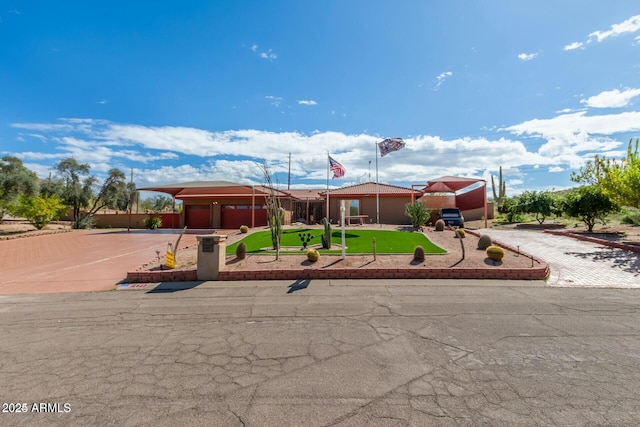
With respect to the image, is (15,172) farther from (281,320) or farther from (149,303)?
(281,320)

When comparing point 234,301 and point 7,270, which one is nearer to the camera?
point 234,301

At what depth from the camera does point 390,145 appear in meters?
24.5

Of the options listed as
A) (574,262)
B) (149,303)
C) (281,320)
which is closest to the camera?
(281,320)

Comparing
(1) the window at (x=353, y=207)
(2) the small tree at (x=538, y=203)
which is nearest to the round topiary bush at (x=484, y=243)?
(1) the window at (x=353, y=207)

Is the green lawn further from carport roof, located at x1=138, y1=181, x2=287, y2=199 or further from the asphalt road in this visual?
carport roof, located at x1=138, y1=181, x2=287, y2=199

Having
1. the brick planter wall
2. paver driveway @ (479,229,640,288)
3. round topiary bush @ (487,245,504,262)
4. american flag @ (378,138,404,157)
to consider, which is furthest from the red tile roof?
the brick planter wall

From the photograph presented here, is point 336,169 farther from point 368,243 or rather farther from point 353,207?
point 368,243

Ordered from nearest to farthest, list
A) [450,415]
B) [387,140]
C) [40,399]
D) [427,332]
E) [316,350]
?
[450,415], [40,399], [316,350], [427,332], [387,140]

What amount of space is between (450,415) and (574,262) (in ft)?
36.1

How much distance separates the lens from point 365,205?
1071 inches

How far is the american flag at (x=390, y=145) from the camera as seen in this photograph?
2442 cm

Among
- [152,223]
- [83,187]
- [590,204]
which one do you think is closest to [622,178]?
[590,204]

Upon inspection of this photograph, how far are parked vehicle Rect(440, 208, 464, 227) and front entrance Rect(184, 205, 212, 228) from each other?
68.0ft

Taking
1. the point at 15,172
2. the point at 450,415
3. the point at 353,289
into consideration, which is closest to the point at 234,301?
the point at 353,289
